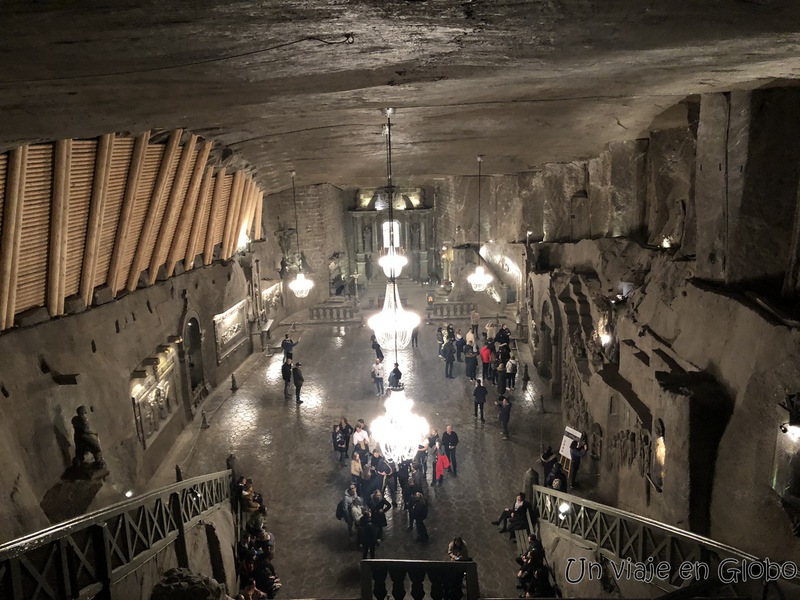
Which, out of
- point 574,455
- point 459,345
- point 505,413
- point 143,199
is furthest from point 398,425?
point 459,345

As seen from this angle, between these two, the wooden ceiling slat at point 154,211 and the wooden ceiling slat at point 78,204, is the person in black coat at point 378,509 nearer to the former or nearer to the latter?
the wooden ceiling slat at point 78,204

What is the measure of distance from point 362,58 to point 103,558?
5.39m

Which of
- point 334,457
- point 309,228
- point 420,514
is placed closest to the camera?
point 420,514

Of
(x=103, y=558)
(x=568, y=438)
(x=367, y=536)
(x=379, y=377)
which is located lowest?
(x=367, y=536)

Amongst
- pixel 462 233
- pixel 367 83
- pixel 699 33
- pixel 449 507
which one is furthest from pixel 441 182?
pixel 699 33

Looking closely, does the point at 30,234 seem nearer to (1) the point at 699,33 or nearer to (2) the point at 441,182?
(1) the point at 699,33

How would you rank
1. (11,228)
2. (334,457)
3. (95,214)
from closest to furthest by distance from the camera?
(11,228) → (95,214) → (334,457)

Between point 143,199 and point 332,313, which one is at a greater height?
point 143,199

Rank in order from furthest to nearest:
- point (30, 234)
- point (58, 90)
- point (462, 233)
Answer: point (462, 233) → point (30, 234) → point (58, 90)

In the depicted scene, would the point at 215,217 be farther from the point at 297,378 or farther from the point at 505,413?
the point at 505,413

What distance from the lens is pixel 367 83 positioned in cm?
539

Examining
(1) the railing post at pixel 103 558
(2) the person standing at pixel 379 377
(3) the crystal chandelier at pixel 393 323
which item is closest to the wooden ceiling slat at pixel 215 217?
(2) the person standing at pixel 379 377

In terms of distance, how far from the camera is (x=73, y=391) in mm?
8188

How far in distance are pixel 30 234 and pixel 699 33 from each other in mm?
7095
